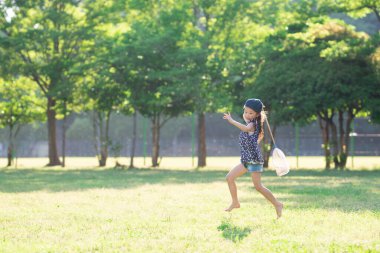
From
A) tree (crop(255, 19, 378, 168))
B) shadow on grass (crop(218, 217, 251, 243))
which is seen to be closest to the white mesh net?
shadow on grass (crop(218, 217, 251, 243))

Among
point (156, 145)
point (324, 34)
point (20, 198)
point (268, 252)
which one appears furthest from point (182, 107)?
point (268, 252)

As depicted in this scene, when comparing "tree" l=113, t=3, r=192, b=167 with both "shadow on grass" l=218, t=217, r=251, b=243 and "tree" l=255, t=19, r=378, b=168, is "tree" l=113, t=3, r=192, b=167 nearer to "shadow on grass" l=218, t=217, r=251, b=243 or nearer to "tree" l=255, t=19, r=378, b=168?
"tree" l=255, t=19, r=378, b=168

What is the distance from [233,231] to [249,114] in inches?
72.6

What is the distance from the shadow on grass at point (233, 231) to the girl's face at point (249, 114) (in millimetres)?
1459

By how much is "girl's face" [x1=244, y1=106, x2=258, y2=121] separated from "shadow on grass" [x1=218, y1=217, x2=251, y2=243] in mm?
1459

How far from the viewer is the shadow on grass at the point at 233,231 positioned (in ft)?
25.7

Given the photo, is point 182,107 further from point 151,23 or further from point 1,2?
point 1,2

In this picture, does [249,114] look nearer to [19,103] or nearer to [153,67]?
[153,67]

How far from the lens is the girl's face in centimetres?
953

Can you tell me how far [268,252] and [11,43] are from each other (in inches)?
1142

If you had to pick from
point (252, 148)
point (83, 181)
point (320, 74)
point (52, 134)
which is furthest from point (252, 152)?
point (52, 134)

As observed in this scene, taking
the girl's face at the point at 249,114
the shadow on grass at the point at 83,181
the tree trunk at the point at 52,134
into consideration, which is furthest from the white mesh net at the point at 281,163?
the tree trunk at the point at 52,134

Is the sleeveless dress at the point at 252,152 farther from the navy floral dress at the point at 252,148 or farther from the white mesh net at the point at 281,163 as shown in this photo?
the white mesh net at the point at 281,163

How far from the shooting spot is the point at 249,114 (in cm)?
957
